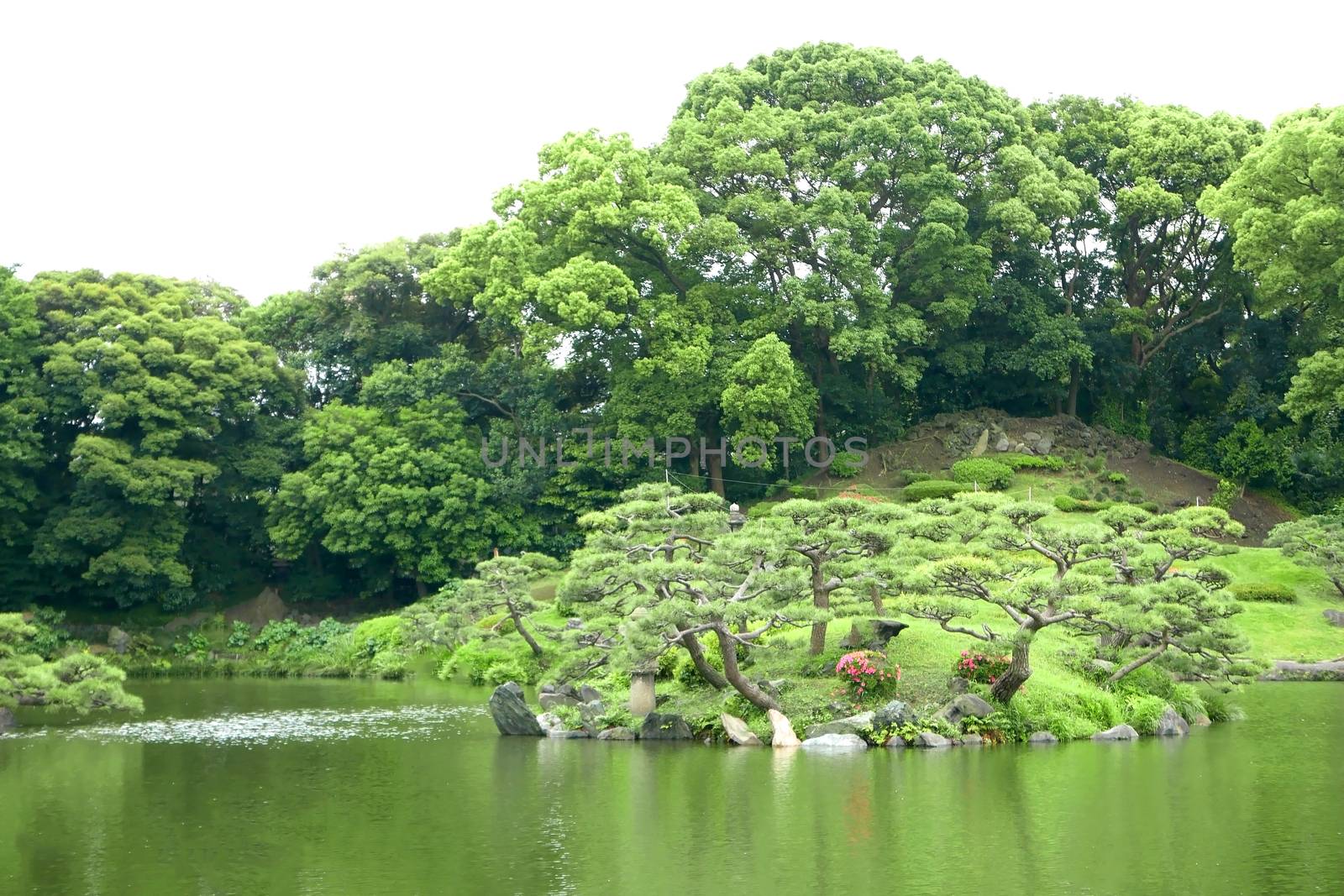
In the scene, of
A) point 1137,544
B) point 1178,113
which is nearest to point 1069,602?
point 1137,544

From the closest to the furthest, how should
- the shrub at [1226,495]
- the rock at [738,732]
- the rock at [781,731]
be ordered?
A: 1. the rock at [781,731]
2. the rock at [738,732]
3. the shrub at [1226,495]

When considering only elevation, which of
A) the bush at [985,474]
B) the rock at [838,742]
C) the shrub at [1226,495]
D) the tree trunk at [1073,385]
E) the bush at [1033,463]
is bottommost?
the rock at [838,742]

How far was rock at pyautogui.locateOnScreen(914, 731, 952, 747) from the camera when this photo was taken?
21.3 meters

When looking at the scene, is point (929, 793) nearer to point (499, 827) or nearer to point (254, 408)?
point (499, 827)

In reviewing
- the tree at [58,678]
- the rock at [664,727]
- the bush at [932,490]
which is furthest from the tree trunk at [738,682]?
the bush at [932,490]

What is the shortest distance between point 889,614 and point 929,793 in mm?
9315

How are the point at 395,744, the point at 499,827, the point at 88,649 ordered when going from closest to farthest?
the point at 499,827 < the point at 395,744 < the point at 88,649

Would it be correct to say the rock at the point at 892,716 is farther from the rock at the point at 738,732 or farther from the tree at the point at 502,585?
the tree at the point at 502,585

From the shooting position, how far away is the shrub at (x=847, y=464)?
152 feet

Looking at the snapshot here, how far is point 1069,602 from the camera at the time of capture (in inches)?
860

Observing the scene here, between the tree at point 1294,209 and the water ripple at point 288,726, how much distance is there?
26.3 meters

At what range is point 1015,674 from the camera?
72.0 ft

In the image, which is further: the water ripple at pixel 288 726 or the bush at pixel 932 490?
the bush at pixel 932 490

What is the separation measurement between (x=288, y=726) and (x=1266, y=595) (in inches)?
902
